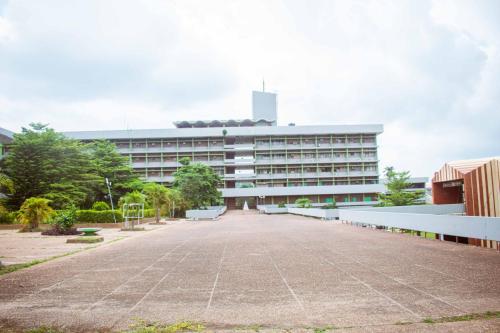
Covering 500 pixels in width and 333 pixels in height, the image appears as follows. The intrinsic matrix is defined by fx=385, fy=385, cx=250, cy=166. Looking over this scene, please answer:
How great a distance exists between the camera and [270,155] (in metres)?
74.4

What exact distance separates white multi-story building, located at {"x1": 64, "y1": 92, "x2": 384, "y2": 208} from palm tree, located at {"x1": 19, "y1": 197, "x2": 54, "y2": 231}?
48913 mm

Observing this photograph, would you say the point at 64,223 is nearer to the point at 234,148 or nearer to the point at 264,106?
the point at 234,148

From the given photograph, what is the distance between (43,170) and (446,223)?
36452 millimetres

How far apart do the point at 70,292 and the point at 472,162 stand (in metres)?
23.1

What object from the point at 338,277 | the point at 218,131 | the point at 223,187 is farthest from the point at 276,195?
the point at 338,277

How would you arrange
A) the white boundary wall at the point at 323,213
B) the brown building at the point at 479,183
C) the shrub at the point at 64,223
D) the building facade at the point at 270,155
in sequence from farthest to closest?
the building facade at the point at 270,155
the white boundary wall at the point at 323,213
the shrub at the point at 64,223
the brown building at the point at 479,183

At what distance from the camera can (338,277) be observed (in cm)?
764

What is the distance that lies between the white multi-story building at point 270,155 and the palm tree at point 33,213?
4891 centimetres

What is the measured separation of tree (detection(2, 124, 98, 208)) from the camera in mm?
37219

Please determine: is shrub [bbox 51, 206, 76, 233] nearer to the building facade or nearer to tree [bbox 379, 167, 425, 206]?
tree [bbox 379, 167, 425, 206]

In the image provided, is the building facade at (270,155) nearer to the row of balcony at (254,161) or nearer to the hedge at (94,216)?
the row of balcony at (254,161)

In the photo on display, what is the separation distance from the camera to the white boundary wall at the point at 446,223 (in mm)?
11086

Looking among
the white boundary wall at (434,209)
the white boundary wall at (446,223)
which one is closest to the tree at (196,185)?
the white boundary wall at (434,209)

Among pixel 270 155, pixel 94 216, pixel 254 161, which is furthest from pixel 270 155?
pixel 94 216
